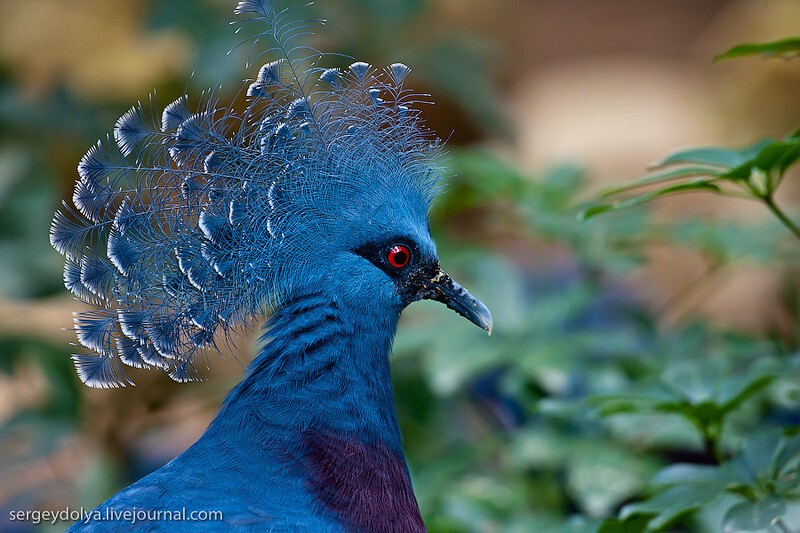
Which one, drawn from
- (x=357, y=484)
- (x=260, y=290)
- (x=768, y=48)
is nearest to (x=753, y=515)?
(x=357, y=484)

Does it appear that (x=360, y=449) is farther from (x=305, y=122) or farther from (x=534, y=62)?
(x=534, y=62)

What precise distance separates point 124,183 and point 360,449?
60cm

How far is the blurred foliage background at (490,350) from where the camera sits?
176 centimetres

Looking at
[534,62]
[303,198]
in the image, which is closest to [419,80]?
[534,62]

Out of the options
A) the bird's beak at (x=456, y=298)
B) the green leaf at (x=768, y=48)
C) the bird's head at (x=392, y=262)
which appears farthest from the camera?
the bird's beak at (x=456, y=298)

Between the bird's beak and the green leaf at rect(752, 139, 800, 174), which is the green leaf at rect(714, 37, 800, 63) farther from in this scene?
the bird's beak

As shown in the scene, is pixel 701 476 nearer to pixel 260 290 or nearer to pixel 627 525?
pixel 627 525

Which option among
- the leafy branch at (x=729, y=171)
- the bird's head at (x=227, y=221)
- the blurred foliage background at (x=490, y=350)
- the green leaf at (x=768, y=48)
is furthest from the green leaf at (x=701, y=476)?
the green leaf at (x=768, y=48)

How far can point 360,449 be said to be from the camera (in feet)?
5.06

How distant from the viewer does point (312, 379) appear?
153cm

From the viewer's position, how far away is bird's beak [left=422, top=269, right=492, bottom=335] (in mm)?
1717

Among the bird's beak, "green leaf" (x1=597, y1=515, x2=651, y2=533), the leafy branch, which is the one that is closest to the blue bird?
the bird's beak

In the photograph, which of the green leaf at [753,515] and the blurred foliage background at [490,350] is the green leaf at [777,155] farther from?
the green leaf at [753,515]

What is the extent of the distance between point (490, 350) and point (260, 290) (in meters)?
0.94
